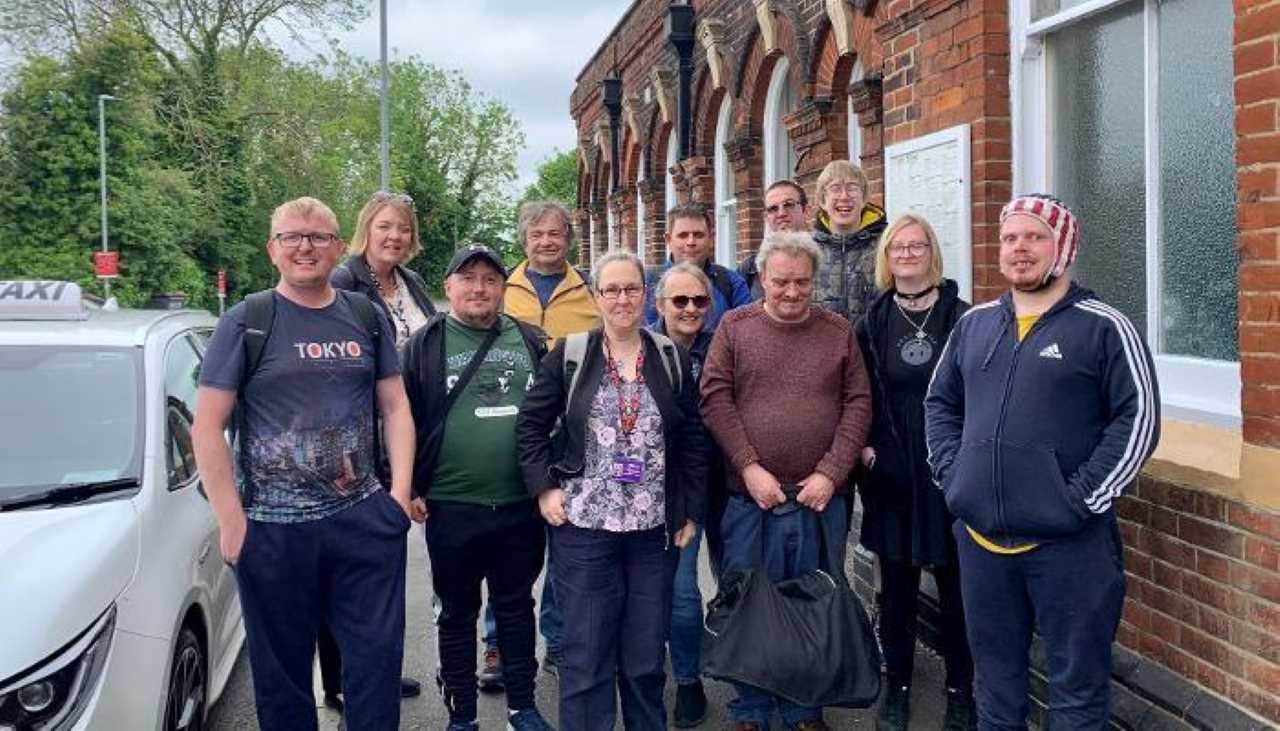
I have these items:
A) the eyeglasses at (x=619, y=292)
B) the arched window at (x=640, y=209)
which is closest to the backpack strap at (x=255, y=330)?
the eyeglasses at (x=619, y=292)

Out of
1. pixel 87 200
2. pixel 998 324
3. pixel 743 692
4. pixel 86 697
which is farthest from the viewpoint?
pixel 87 200

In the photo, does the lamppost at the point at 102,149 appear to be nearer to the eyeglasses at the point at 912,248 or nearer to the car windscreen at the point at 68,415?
the car windscreen at the point at 68,415

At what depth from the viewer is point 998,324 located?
3.07 meters

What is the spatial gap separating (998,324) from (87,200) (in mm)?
31029

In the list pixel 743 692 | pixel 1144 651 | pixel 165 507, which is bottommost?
pixel 743 692

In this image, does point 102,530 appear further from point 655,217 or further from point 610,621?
point 655,217

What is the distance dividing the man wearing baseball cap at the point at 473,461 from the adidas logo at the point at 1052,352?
5.51 feet

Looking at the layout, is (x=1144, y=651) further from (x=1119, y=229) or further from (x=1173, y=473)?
(x=1119, y=229)

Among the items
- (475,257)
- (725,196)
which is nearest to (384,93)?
(725,196)

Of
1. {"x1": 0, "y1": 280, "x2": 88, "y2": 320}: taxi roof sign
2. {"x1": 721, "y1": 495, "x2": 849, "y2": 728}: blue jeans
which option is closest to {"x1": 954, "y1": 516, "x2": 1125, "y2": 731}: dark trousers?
{"x1": 721, "y1": 495, "x2": 849, "y2": 728}: blue jeans

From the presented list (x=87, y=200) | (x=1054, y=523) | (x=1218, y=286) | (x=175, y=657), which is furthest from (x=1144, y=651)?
(x=87, y=200)

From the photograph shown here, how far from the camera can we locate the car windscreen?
3.48 metres

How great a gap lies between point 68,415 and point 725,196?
7.85 m

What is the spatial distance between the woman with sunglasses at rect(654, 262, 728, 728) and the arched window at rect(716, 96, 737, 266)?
6.40 meters
